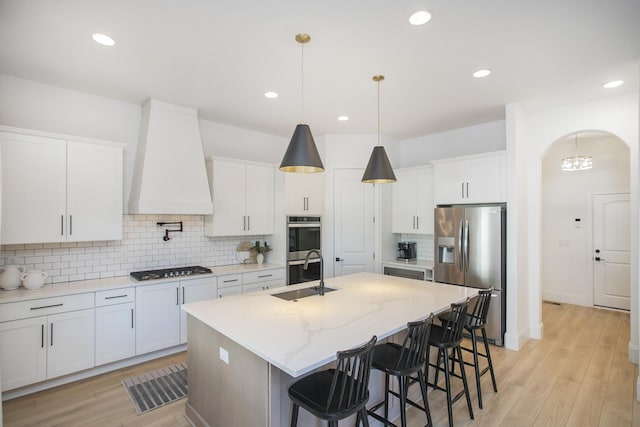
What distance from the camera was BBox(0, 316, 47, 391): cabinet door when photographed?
9.00 ft

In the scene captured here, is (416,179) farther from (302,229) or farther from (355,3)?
(355,3)

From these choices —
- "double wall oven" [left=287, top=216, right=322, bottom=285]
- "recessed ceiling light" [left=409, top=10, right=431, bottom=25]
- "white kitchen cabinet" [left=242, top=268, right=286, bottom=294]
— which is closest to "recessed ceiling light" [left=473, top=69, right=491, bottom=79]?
"recessed ceiling light" [left=409, top=10, right=431, bottom=25]

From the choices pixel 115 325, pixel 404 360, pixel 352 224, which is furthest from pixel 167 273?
pixel 404 360

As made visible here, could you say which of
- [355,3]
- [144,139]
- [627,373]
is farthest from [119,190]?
[627,373]

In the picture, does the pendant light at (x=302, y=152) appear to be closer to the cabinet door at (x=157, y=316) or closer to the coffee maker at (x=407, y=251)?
the cabinet door at (x=157, y=316)

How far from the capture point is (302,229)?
491 centimetres

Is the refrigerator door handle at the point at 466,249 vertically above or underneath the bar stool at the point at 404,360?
above

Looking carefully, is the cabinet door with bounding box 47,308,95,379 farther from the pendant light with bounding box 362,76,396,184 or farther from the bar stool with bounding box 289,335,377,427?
the pendant light with bounding box 362,76,396,184

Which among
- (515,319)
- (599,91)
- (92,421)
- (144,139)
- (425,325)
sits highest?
(599,91)

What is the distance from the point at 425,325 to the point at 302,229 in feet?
9.97

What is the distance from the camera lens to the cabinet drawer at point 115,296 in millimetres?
3217

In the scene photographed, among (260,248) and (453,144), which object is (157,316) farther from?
(453,144)

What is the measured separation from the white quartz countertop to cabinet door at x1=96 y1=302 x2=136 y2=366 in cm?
137

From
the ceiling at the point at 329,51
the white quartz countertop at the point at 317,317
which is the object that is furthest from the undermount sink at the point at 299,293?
the ceiling at the point at 329,51
